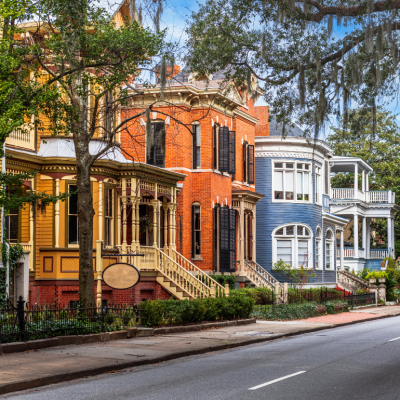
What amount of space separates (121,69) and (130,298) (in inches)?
397

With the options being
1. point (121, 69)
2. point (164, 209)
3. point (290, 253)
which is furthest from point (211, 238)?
point (121, 69)

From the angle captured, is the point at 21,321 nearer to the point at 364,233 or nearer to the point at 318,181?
the point at 318,181

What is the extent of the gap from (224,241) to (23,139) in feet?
38.9

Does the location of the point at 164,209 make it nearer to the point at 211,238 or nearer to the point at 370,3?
the point at 211,238

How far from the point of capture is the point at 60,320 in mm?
17000

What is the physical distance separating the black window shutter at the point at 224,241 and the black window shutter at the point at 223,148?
2.03m

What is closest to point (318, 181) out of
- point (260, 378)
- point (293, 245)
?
point (293, 245)

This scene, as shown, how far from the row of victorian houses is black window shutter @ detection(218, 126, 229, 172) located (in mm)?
48

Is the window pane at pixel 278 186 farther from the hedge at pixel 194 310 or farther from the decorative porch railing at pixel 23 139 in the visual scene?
the decorative porch railing at pixel 23 139

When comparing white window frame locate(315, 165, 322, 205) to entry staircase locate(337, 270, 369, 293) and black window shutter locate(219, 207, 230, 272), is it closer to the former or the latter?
entry staircase locate(337, 270, 369, 293)

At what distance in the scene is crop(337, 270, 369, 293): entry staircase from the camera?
4326cm

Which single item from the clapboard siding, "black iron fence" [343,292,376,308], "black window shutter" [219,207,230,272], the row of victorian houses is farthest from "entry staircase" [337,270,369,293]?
"black window shutter" [219,207,230,272]

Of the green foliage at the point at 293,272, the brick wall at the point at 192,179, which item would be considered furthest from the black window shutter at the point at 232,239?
the green foliage at the point at 293,272

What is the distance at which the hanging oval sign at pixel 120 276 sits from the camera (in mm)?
18969
